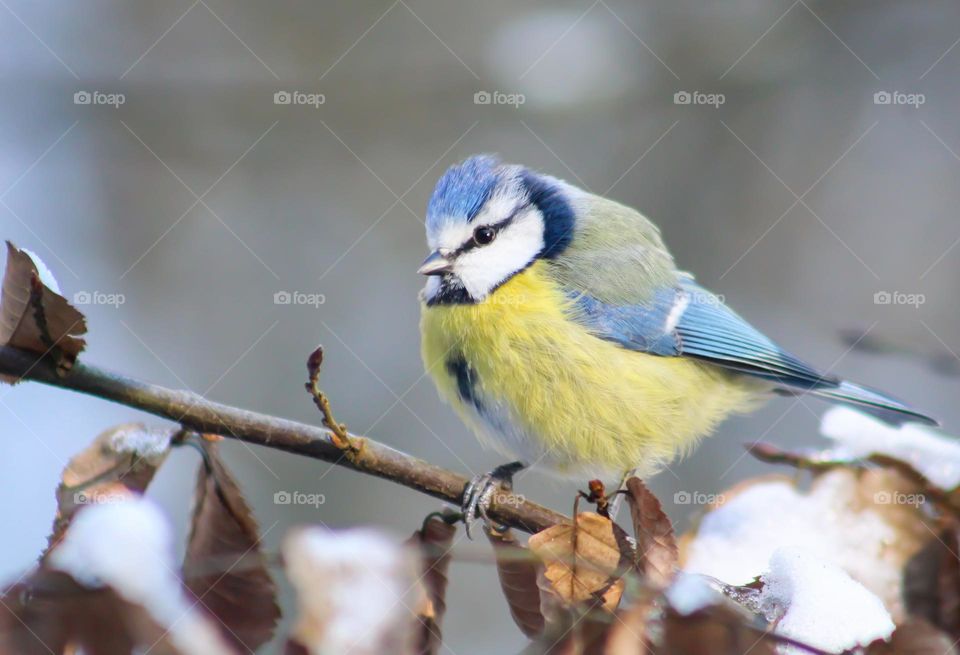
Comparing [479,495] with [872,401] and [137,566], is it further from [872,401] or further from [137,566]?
[872,401]

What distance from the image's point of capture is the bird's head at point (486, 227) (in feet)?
6.25

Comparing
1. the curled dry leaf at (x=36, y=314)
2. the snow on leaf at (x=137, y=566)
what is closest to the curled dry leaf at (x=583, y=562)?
the snow on leaf at (x=137, y=566)

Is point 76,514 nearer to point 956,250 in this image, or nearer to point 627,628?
Answer: point 627,628

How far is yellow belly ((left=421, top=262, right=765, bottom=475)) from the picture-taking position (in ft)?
5.92

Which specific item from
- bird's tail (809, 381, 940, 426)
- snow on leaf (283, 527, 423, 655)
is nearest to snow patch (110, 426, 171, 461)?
snow on leaf (283, 527, 423, 655)

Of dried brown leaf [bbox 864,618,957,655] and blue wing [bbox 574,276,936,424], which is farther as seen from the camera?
blue wing [bbox 574,276,936,424]

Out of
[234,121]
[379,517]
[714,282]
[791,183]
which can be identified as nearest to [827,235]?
[791,183]

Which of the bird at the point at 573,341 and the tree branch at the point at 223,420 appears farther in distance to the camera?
the bird at the point at 573,341

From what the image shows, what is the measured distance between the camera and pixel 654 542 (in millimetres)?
1041

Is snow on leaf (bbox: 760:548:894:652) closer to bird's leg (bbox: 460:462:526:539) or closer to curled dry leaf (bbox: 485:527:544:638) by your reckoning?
curled dry leaf (bbox: 485:527:544:638)

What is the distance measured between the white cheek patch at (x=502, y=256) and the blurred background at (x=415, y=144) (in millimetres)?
1939

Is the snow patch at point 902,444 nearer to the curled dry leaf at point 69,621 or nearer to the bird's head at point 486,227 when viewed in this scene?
the bird's head at point 486,227

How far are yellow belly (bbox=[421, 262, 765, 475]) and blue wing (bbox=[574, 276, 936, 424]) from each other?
59 millimetres

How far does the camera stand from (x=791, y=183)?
14.1ft
